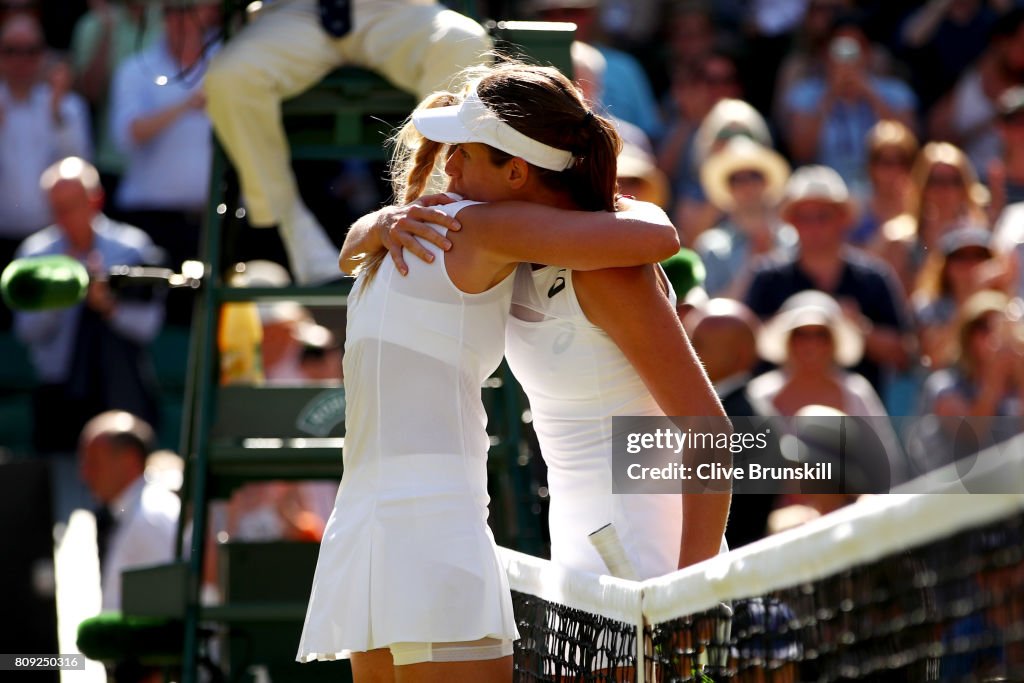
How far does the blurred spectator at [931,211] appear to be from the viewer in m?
7.75

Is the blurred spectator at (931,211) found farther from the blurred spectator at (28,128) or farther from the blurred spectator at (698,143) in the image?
the blurred spectator at (28,128)

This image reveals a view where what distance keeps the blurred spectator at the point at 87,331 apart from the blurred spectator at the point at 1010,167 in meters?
4.16

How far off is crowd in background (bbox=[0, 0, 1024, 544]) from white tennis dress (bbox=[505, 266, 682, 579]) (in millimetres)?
2643

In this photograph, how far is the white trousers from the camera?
4.76 m

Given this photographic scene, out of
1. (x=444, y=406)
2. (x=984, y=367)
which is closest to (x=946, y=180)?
(x=984, y=367)

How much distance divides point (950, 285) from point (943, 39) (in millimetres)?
3512

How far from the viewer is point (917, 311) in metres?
7.42

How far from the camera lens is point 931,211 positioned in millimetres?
7809

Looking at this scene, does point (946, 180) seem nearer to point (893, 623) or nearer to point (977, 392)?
point (977, 392)

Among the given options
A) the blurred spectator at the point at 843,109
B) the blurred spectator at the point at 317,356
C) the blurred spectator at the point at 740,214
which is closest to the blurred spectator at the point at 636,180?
the blurred spectator at the point at 740,214

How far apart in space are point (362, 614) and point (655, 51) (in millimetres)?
8459

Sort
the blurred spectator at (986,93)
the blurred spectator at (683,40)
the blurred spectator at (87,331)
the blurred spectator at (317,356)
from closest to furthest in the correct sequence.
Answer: the blurred spectator at (317,356) < the blurred spectator at (87,331) < the blurred spectator at (986,93) < the blurred spectator at (683,40)

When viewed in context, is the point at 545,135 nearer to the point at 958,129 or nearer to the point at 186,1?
the point at 186,1

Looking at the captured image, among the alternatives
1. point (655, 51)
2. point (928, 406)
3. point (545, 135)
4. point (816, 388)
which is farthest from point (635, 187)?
point (655, 51)
